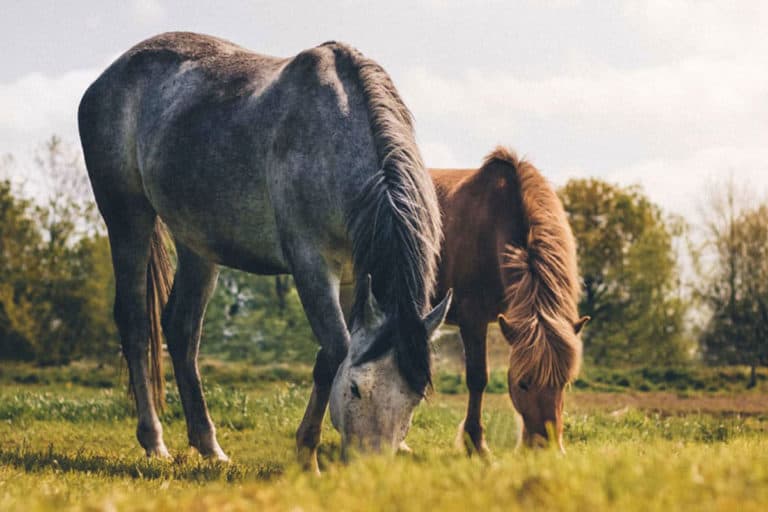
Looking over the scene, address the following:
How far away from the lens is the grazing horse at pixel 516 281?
19.2 ft

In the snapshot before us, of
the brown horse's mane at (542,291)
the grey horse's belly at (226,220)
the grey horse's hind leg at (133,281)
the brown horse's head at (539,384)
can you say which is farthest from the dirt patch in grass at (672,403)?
the grey horse's belly at (226,220)

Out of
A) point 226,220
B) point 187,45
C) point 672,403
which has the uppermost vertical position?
point 187,45

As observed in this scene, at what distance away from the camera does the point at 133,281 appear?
25.6ft

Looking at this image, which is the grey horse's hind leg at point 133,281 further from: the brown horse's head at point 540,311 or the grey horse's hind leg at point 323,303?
the brown horse's head at point 540,311

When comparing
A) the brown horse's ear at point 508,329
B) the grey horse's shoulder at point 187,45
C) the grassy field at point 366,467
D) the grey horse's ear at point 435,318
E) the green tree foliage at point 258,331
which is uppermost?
the grey horse's shoulder at point 187,45

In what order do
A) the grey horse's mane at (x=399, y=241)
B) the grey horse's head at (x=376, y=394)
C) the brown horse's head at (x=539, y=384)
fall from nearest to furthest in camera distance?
the grey horse's head at (x=376, y=394) → the grey horse's mane at (x=399, y=241) → the brown horse's head at (x=539, y=384)

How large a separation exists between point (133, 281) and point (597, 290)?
1225 inches

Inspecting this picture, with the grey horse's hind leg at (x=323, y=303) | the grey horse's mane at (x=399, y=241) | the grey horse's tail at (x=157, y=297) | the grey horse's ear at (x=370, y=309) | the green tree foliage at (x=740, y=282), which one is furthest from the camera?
the green tree foliage at (x=740, y=282)

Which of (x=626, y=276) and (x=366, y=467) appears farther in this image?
(x=626, y=276)

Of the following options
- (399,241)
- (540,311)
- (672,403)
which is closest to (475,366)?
(540,311)

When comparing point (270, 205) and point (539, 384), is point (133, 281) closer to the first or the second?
point (270, 205)

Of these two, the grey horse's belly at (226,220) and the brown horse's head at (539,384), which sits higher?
the grey horse's belly at (226,220)

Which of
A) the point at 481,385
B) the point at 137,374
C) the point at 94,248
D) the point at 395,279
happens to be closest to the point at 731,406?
the point at 481,385

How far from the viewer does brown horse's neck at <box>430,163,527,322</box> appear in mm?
7738
